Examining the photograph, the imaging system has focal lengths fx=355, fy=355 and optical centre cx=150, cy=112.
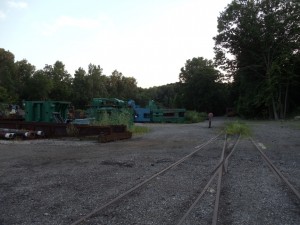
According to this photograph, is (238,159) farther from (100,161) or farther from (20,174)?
(20,174)

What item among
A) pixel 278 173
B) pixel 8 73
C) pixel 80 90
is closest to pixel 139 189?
pixel 278 173

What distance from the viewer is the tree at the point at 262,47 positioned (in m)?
41.8

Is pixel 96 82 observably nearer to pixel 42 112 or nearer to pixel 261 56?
pixel 261 56

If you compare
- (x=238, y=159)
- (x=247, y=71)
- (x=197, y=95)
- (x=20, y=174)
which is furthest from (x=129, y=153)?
(x=197, y=95)

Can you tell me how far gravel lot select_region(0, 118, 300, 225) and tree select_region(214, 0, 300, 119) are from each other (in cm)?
3406

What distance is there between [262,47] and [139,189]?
40734 millimetres

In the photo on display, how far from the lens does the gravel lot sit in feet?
15.6

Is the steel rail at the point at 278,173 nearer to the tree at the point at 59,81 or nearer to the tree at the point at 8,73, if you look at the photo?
the tree at the point at 8,73

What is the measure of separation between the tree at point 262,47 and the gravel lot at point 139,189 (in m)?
34.1

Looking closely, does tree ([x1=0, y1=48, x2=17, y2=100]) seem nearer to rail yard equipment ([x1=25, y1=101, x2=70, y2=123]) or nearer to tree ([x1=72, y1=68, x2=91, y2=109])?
tree ([x1=72, y1=68, x2=91, y2=109])

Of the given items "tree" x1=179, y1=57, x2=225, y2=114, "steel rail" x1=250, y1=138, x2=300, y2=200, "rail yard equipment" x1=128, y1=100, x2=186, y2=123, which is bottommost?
"steel rail" x1=250, y1=138, x2=300, y2=200

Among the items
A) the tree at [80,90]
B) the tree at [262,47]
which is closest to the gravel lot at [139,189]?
the tree at [262,47]

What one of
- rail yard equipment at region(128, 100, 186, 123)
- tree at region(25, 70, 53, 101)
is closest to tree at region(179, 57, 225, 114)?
rail yard equipment at region(128, 100, 186, 123)

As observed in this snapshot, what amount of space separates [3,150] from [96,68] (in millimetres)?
70649
